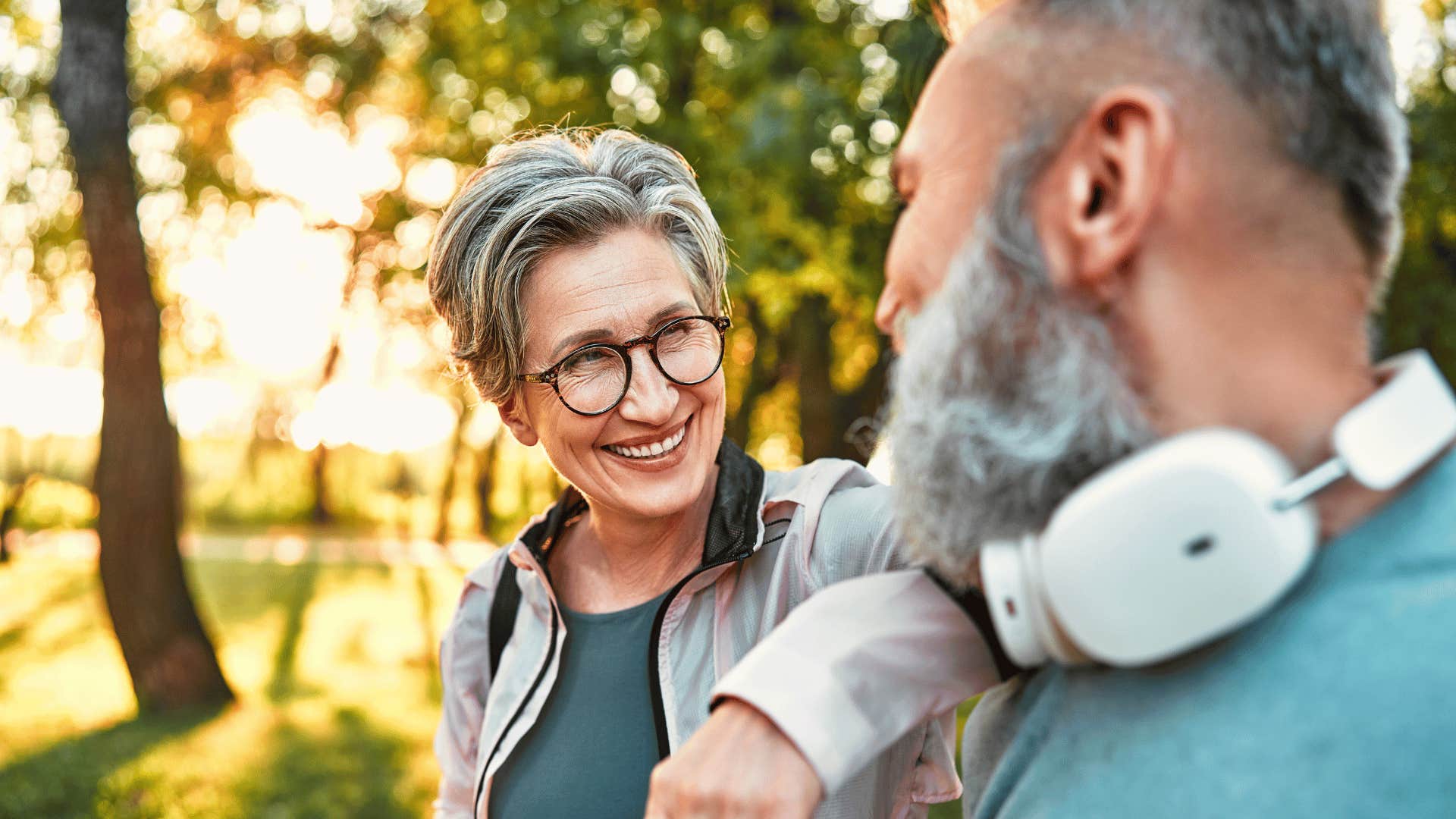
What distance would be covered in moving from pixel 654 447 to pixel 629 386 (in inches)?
5.3

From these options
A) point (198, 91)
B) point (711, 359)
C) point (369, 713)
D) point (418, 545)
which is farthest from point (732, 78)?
point (418, 545)

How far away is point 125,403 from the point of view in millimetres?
7629

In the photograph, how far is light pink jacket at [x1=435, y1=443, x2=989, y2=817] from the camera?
191 centimetres

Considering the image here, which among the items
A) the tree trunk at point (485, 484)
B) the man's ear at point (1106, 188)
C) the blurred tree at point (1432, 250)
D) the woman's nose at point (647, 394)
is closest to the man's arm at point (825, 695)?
the man's ear at point (1106, 188)

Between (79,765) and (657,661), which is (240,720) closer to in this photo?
(79,765)

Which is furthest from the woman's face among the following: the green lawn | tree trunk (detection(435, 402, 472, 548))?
tree trunk (detection(435, 402, 472, 548))

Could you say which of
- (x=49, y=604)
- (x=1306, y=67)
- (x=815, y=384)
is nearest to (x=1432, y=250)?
(x=815, y=384)

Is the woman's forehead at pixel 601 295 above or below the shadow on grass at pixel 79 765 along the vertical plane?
above

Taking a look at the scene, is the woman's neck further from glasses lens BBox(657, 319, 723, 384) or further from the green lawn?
the green lawn

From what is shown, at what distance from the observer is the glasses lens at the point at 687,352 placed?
211 cm

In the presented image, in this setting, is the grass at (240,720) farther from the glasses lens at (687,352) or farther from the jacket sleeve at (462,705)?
the glasses lens at (687,352)

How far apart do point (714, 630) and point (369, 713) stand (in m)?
7.83

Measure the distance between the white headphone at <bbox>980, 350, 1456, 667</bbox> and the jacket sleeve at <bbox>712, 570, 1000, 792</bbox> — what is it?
0.22m

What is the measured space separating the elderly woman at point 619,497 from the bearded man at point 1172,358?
0.87m
